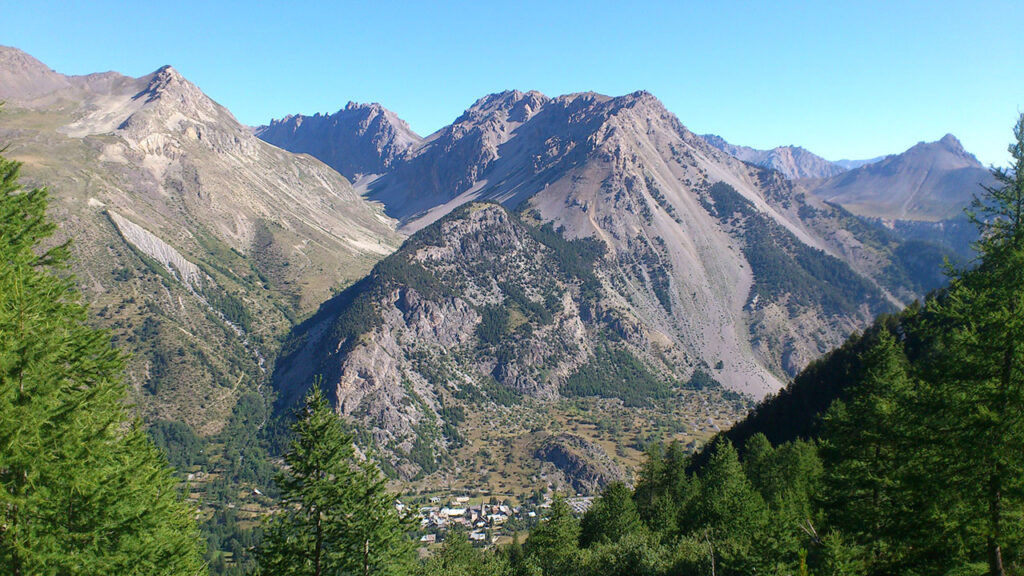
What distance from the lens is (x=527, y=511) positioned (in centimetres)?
16012

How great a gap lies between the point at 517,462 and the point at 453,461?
22379 mm

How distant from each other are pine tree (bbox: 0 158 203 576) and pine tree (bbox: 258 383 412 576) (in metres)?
6.11

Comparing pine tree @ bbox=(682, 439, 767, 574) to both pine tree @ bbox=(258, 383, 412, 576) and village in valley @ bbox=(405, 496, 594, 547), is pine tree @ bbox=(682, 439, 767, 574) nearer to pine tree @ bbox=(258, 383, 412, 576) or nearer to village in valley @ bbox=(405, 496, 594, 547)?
pine tree @ bbox=(258, 383, 412, 576)

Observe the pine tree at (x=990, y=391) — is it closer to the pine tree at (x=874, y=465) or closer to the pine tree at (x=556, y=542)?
the pine tree at (x=874, y=465)

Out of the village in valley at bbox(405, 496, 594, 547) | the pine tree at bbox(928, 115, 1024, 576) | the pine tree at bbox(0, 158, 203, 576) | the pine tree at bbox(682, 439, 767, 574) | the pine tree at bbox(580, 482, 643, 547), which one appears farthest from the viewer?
the village in valley at bbox(405, 496, 594, 547)

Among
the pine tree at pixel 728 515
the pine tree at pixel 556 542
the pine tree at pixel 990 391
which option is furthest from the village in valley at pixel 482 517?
the pine tree at pixel 990 391

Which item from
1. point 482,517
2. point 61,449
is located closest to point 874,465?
point 61,449

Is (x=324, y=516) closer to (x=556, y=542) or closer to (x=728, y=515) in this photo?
(x=556, y=542)

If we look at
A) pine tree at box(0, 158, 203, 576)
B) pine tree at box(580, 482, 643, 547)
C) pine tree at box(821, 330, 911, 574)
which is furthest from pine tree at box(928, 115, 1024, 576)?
pine tree at box(580, 482, 643, 547)

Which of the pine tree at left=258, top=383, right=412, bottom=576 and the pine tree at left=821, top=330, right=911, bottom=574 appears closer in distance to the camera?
the pine tree at left=821, top=330, right=911, bottom=574

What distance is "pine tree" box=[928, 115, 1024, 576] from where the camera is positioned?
17.6m

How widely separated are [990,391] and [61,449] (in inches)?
1113

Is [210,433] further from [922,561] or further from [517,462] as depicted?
[922,561]

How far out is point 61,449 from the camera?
637 inches
